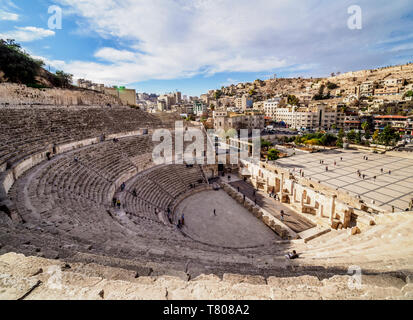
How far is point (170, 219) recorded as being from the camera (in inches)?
529

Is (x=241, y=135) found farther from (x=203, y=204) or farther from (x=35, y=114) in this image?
(x=35, y=114)

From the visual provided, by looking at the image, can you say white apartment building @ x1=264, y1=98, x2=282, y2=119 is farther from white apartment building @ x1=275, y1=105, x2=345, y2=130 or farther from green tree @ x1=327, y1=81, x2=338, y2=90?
green tree @ x1=327, y1=81, x2=338, y2=90

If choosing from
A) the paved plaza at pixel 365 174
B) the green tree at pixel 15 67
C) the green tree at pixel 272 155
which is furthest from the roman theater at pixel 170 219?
the green tree at pixel 15 67

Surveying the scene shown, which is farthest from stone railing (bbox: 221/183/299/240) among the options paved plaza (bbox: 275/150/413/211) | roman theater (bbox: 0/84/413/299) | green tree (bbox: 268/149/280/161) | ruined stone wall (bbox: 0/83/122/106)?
ruined stone wall (bbox: 0/83/122/106)

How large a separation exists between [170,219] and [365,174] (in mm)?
23223

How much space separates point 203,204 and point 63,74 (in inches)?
1381

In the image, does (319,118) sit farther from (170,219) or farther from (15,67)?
(15,67)

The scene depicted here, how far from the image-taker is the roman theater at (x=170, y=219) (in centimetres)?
301

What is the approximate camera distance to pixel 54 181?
9758mm

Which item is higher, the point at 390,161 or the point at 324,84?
the point at 324,84

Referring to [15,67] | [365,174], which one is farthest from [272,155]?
[15,67]

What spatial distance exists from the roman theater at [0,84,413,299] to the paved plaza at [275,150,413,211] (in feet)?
0.77

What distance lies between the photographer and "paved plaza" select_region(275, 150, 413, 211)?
58.3 ft
